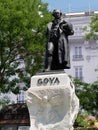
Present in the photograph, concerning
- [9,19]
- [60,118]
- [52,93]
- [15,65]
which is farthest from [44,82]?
[15,65]

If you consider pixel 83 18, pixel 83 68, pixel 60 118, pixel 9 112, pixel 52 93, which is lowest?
pixel 83 68

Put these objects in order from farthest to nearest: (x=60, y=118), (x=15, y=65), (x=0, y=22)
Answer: (x=15, y=65)
(x=0, y=22)
(x=60, y=118)

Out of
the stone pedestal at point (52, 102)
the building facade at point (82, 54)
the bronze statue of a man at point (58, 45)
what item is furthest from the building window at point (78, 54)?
the stone pedestal at point (52, 102)

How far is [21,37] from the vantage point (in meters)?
21.5

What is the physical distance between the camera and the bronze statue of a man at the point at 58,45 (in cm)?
1056

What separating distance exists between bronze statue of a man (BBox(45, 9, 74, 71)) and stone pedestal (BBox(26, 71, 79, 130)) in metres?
0.50

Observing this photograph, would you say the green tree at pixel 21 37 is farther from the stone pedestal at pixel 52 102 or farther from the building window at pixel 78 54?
the building window at pixel 78 54

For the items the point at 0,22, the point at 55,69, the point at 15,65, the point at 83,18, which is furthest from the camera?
the point at 83,18

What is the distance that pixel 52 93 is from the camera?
32.4 ft

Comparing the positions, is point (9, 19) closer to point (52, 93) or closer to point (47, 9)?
point (47, 9)

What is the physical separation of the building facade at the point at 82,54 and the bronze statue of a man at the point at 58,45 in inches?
1131

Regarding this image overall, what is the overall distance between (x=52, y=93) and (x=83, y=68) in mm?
30502

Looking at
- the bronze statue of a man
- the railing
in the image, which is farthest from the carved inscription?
the railing

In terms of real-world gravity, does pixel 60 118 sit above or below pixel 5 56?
above
